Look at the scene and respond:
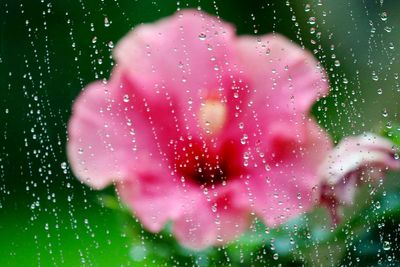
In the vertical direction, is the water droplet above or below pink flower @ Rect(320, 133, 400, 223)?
above

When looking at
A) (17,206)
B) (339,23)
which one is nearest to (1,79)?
(17,206)

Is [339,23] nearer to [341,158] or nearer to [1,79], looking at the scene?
[341,158]

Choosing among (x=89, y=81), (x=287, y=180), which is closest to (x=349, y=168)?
(x=287, y=180)

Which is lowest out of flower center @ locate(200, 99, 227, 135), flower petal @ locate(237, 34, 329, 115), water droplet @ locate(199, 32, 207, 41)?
flower center @ locate(200, 99, 227, 135)

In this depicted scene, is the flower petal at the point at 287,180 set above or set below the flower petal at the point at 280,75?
below

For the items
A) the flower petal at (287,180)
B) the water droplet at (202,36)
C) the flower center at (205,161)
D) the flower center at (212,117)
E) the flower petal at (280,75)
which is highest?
the water droplet at (202,36)
